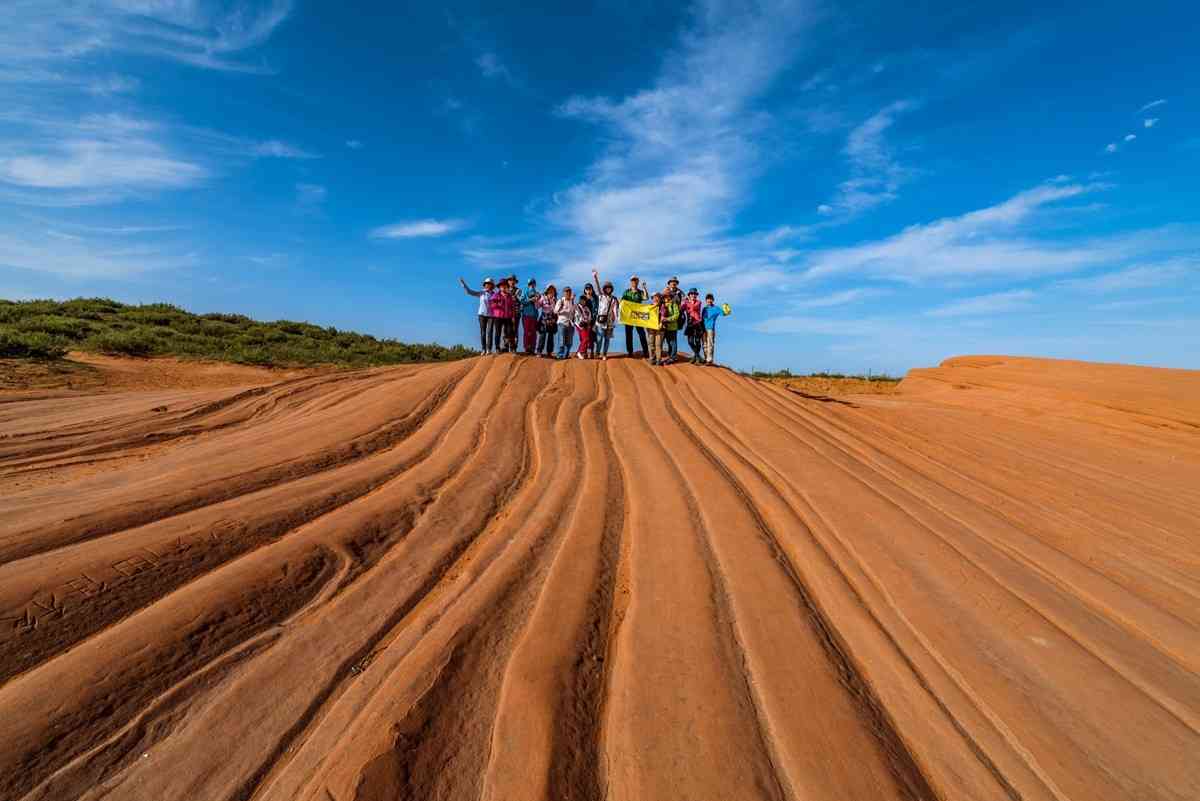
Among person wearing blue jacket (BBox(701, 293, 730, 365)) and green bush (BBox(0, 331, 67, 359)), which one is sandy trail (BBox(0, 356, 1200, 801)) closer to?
person wearing blue jacket (BBox(701, 293, 730, 365))

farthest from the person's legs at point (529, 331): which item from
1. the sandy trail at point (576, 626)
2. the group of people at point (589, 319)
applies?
the sandy trail at point (576, 626)

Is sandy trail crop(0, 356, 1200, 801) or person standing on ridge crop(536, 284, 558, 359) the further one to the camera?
person standing on ridge crop(536, 284, 558, 359)

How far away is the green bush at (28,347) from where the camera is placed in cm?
1038

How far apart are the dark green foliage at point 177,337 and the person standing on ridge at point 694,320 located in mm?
9511

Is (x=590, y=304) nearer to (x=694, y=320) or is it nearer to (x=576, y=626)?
(x=694, y=320)

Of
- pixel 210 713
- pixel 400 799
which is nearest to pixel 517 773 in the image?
pixel 400 799

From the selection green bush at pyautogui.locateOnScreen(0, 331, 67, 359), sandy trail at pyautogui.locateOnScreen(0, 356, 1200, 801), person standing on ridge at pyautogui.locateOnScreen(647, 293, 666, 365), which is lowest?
sandy trail at pyautogui.locateOnScreen(0, 356, 1200, 801)

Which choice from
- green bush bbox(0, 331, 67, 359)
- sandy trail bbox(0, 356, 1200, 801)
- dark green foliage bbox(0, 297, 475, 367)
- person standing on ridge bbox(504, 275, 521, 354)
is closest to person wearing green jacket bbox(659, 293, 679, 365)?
person standing on ridge bbox(504, 275, 521, 354)

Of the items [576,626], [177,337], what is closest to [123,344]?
[177,337]

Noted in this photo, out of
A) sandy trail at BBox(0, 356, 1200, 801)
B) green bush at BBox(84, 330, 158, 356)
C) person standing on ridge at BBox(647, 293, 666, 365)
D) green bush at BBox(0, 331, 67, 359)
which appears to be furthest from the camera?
green bush at BBox(84, 330, 158, 356)

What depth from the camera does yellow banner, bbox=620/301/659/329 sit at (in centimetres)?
908

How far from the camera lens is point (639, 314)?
931 cm

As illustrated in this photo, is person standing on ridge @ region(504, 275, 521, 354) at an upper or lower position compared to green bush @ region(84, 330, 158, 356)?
upper

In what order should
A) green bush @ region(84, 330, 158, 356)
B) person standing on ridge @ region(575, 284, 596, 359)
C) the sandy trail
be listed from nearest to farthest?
1. the sandy trail
2. person standing on ridge @ region(575, 284, 596, 359)
3. green bush @ region(84, 330, 158, 356)
